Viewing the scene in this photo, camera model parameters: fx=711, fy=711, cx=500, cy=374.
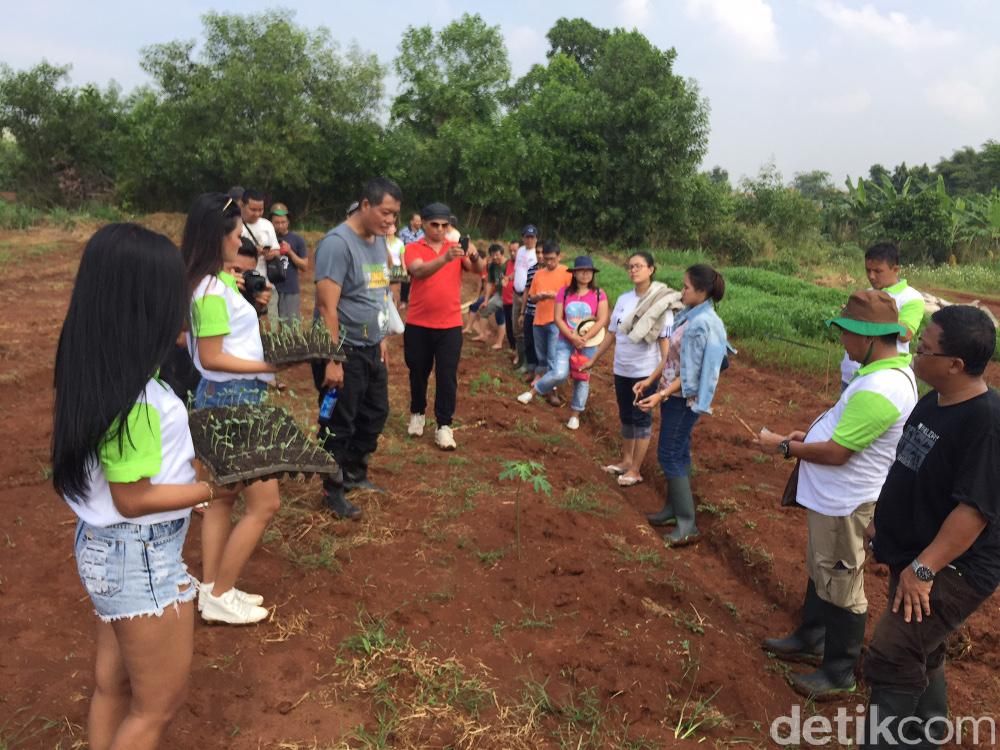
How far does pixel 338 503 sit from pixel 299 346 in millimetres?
1396

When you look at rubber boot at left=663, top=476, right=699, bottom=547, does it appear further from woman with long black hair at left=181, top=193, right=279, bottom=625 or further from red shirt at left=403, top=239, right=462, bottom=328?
woman with long black hair at left=181, top=193, right=279, bottom=625

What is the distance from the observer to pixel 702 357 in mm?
4395

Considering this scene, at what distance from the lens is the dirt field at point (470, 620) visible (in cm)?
283

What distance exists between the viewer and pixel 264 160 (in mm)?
20297

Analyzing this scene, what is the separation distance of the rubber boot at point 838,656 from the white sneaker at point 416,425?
140 inches

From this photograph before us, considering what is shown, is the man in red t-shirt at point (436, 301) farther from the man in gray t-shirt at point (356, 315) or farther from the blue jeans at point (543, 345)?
the blue jeans at point (543, 345)

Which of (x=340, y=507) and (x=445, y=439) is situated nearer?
(x=340, y=507)

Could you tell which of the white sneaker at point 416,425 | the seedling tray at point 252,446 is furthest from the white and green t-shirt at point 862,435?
the white sneaker at point 416,425

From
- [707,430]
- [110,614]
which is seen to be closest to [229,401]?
[110,614]

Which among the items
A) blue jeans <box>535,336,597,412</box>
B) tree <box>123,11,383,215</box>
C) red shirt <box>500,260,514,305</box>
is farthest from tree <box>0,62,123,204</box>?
blue jeans <box>535,336,597,412</box>

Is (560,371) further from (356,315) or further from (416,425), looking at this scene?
(356,315)

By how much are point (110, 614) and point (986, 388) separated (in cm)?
277

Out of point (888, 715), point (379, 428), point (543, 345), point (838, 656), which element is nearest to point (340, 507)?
point (379, 428)

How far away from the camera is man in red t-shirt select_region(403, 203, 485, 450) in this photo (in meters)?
5.36
